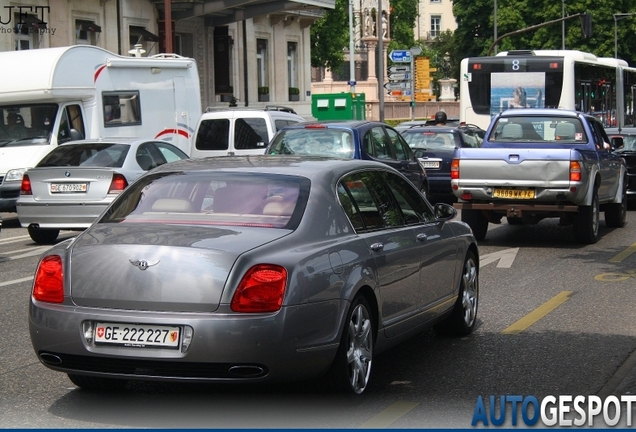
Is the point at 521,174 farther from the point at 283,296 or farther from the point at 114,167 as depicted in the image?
the point at 283,296

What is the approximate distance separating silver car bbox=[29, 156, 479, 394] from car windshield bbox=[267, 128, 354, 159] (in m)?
9.86

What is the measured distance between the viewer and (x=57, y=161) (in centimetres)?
1722

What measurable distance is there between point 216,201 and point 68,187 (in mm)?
9795

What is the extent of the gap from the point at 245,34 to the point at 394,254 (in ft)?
130

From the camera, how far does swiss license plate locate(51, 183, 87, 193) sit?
53.9ft

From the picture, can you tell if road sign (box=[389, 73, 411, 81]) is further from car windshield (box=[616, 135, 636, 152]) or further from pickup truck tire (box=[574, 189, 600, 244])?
pickup truck tire (box=[574, 189, 600, 244])

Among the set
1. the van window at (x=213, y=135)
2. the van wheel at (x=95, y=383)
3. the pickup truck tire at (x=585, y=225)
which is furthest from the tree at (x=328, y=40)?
the van wheel at (x=95, y=383)

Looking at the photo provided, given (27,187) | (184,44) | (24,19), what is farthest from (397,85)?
(27,187)

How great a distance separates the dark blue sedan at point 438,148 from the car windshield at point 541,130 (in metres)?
5.29

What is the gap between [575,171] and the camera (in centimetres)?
1573

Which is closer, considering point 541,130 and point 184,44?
point 541,130

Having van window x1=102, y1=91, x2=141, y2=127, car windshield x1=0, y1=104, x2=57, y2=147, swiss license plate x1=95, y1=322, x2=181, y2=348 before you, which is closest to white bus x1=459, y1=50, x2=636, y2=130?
van window x1=102, y1=91, x2=141, y2=127

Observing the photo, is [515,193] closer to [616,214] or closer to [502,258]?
[502,258]

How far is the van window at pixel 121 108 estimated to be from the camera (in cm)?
2316
